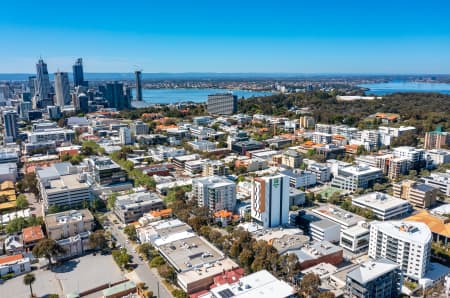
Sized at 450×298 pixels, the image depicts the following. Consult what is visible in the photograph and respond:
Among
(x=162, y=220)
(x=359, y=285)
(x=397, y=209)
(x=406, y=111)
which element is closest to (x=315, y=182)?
(x=397, y=209)

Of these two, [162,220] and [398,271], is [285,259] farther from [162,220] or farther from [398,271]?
[162,220]

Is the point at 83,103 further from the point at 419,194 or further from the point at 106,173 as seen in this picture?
the point at 419,194

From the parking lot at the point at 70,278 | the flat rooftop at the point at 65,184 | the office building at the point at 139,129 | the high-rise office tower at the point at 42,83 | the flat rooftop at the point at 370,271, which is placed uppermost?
the high-rise office tower at the point at 42,83

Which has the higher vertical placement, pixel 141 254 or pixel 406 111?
pixel 406 111

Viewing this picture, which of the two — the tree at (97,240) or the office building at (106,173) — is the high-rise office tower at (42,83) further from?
the tree at (97,240)

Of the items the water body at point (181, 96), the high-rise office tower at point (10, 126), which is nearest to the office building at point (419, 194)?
the high-rise office tower at point (10, 126)

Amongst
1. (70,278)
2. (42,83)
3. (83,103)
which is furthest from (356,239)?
(42,83)
